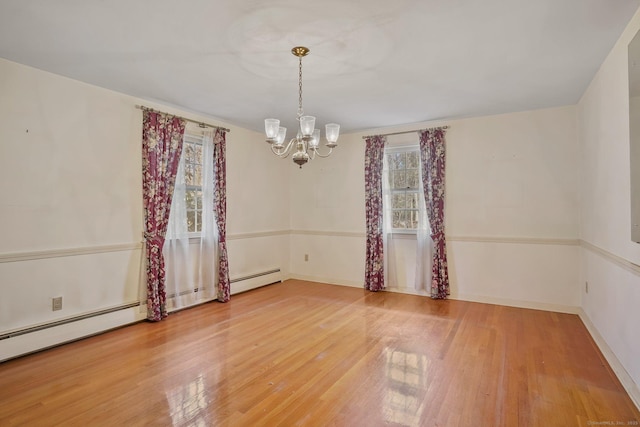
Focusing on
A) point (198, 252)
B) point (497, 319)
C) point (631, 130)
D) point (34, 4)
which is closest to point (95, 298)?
point (198, 252)

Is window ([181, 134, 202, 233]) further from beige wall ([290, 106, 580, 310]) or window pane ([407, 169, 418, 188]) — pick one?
window pane ([407, 169, 418, 188])

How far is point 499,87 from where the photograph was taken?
3.41 metres

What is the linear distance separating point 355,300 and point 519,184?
105 inches

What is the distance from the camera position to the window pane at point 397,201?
5.11 m

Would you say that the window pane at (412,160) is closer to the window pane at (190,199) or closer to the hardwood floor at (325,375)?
the hardwood floor at (325,375)

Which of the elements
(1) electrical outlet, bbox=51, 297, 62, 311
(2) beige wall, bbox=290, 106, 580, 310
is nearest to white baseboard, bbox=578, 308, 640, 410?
(2) beige wall, bbox=290, 106, 580, 310

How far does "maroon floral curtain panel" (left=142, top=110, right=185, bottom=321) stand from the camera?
12.3 feet

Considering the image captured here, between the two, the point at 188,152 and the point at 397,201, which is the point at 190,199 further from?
the point at 397,201

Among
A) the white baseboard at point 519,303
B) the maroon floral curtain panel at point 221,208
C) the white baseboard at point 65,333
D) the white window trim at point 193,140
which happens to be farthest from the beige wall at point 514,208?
A: the white baseboard at point 65,333

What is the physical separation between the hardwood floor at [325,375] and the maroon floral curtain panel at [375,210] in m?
1.24

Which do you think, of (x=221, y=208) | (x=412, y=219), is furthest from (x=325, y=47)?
(x=412, y=219)

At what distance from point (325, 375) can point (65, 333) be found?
2552mm

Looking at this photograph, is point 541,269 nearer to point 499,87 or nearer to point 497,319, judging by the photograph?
point 497,319

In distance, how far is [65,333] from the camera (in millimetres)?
3131
